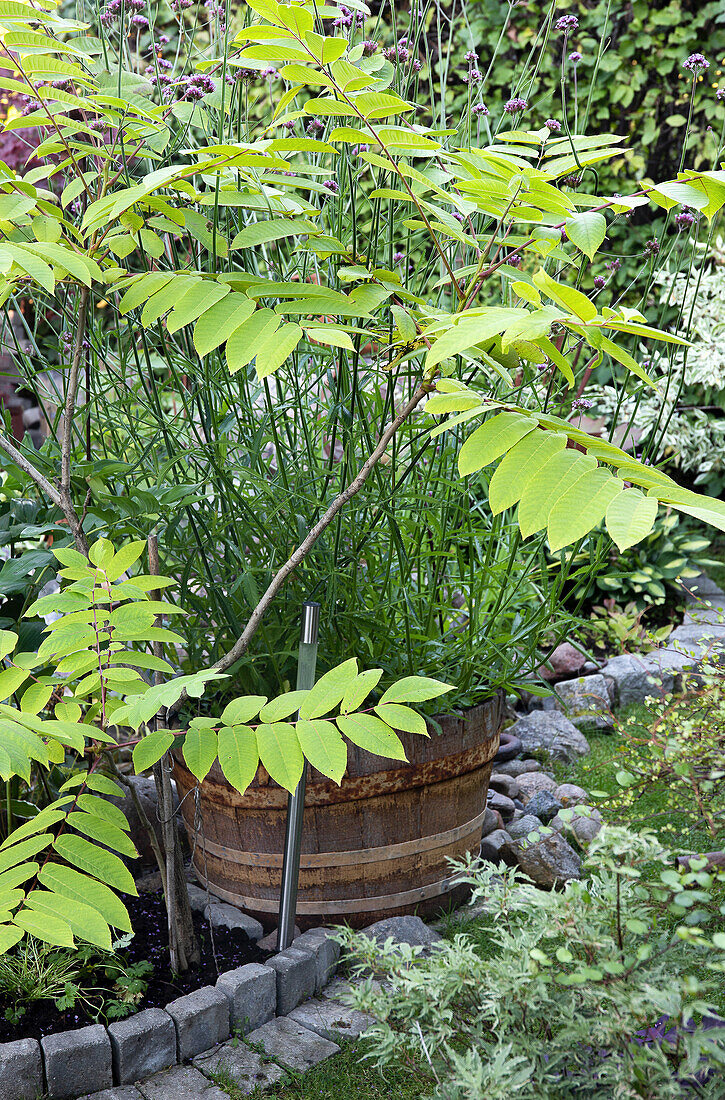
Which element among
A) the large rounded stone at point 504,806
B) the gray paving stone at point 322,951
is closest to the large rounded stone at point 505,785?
the large rounded stone at point 504,806

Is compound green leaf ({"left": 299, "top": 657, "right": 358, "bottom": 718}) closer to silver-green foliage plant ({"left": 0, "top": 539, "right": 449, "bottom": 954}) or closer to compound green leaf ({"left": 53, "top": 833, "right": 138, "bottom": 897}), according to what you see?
silver-green foliage plant ({"left": 0, "top": 539, "right": 449, "bottom": 954})

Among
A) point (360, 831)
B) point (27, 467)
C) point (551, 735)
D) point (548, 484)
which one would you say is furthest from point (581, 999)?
point (551, 735)

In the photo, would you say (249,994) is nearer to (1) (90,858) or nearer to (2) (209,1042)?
(2) (209,1042)

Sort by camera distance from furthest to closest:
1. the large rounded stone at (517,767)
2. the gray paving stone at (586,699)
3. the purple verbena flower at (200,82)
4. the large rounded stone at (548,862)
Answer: the gray paving stone at (586,699) → the large rounded stone at (517,767) → the large rounded stone at (548,862) → the purple verbena flower at (200,82)

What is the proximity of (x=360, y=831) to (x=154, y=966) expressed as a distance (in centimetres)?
53

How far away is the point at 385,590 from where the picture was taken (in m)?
2.10

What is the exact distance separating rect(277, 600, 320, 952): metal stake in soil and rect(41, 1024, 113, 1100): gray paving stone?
0.44 meters

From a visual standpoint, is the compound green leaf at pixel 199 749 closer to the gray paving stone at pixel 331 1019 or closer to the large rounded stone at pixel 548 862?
the gray paving stone at pixel 331 1019

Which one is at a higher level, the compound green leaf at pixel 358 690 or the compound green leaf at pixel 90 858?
the compound green leaf at pixel 358 690

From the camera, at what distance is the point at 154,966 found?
1905mm

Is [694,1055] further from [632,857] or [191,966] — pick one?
[191,966]

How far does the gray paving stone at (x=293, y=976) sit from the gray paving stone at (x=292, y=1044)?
4cm

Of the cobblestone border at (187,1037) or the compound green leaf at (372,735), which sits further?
the cobblestone border at (187,1037)

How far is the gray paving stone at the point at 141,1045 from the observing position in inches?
64.9
